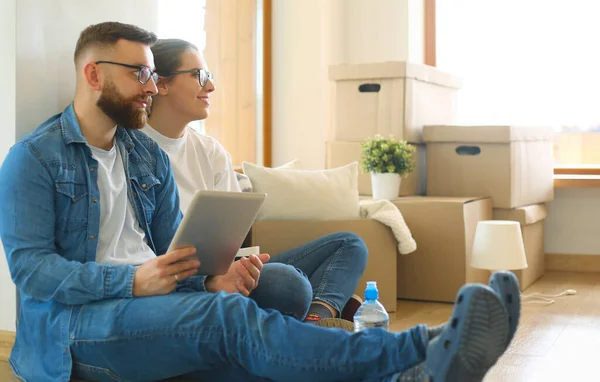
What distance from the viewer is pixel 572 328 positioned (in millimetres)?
3148

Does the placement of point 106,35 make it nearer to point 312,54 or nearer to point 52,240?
point 52,240

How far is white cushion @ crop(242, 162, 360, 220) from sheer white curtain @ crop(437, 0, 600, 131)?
1.96 metres

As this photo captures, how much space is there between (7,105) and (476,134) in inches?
96.8

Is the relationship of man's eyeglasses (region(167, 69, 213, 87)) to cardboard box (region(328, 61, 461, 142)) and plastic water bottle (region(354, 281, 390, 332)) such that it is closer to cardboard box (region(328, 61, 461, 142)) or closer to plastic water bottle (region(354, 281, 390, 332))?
plastic water bottle (region(354, 281, 390, 332))

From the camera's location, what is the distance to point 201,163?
8.67 ft

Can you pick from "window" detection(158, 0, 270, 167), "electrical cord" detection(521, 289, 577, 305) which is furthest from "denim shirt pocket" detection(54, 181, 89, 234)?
"electrical cord" detection(521, 289, 577, 305)

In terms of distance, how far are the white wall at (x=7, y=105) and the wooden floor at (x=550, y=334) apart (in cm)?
14

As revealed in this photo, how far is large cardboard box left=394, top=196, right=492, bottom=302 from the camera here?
361 cm

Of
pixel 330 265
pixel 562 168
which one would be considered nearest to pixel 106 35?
pixel 330 265

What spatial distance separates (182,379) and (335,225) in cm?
146

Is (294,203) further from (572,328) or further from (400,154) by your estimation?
(572,328)

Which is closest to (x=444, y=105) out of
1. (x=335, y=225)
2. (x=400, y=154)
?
(x=400, y=154)

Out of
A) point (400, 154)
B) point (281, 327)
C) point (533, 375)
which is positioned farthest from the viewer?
point (400, 154)

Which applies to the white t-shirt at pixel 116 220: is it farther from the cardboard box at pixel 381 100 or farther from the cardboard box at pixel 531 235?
the cardboard box at pixel 531 235
